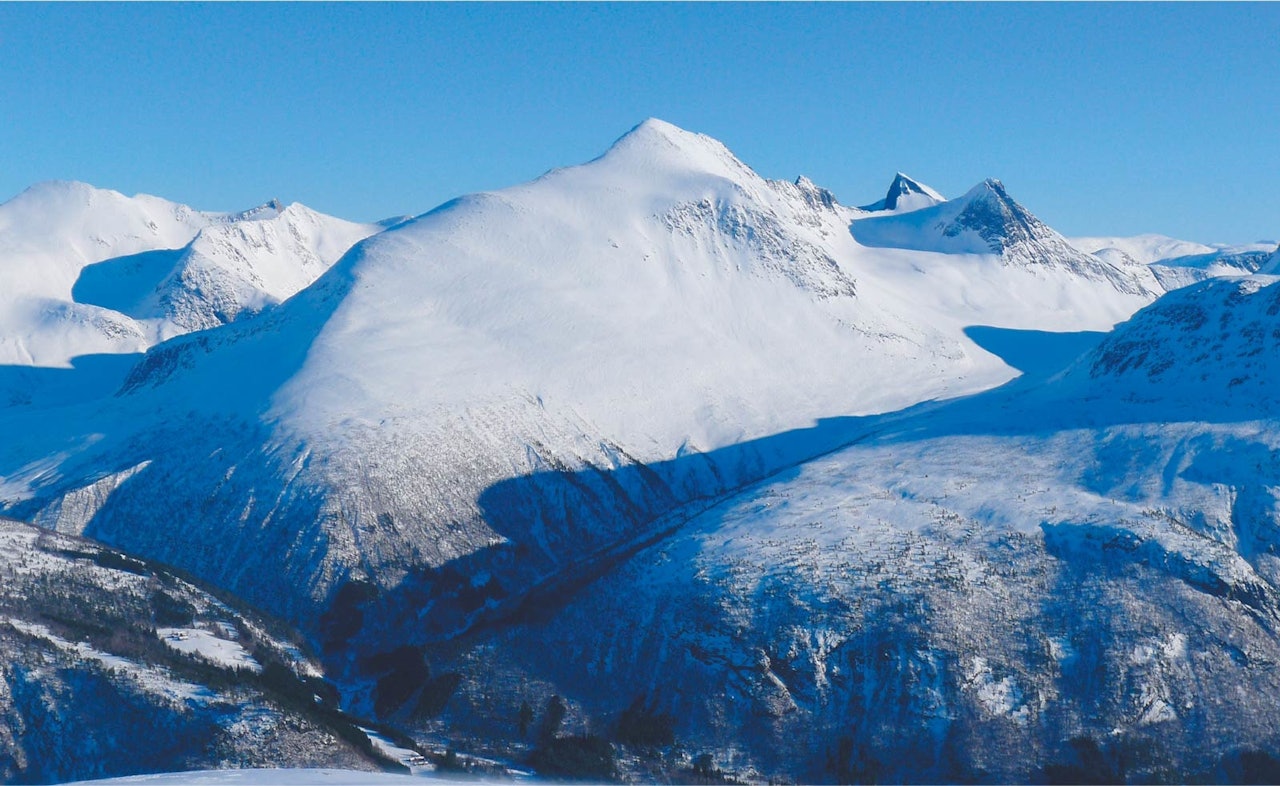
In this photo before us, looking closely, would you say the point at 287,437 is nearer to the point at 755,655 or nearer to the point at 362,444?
the point at 362,444

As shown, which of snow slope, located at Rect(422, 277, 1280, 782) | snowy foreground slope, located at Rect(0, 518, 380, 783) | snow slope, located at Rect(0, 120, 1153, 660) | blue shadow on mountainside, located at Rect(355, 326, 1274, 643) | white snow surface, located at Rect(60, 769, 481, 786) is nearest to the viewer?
white snow surface, located at Rect(60, 769, 481, 786)

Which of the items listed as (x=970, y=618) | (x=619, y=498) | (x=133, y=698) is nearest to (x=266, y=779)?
(x=133, y=698)

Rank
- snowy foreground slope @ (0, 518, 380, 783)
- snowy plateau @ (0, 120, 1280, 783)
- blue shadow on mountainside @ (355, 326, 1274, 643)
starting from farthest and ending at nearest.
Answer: blue shadow on mountainside @ (355, 326, 1274, 643) → snowy plateau @ (0, 120, 1280, 783) → snowy foreground slope @ (0, 518, 380, 783)

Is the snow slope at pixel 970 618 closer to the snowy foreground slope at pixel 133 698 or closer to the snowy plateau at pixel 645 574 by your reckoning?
the snowy plateau at pixel 645 574

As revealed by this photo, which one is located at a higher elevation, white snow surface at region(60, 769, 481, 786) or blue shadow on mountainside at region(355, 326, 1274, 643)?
blue shadow on mountainside at region(355, 326, 1274, 643)

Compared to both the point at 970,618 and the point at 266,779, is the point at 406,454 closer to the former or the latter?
the point at 970,618

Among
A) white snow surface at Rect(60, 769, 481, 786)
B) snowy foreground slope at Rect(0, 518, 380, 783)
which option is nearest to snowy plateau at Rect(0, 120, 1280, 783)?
snowy foreground slope at Rect(0, 518, 380, 783)

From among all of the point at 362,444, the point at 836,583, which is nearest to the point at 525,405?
the point at 362,444

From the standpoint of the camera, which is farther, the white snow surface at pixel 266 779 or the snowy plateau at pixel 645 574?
the snowy plateau at pixel 645 574

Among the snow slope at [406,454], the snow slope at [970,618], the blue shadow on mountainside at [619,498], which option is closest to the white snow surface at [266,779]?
the snow slope at [970,618]

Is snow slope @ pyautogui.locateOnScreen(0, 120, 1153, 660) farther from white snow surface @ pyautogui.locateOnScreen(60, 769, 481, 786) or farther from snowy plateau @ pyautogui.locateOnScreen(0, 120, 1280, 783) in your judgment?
white snow surface @ pyautogui.locateOnScreen(60, 769, 481, 786)

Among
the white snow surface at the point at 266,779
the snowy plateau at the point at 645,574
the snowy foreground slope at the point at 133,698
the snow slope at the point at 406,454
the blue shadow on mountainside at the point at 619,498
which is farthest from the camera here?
the snow slope at the point at 406,454
